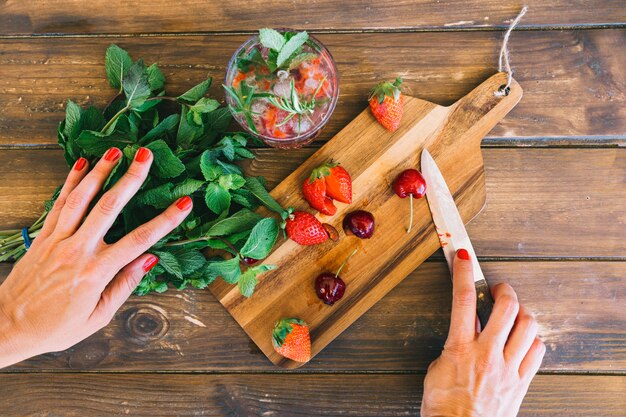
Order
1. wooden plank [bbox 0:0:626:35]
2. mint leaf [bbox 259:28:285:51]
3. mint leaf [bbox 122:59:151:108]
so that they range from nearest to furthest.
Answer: mint leaf [bbox 259:28:285:51] → mint leaf [bbox 122:59:151:108] → wooden plank [bbox 0:0:626:35]

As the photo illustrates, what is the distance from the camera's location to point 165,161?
98cm

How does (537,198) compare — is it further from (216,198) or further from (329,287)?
(216,198)

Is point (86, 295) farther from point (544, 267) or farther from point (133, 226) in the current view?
point (544, 267)

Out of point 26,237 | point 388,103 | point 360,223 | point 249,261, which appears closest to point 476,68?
point 388,103

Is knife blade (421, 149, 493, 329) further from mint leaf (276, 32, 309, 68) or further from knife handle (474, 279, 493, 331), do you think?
mint leaf (276, 32, 309, 68)

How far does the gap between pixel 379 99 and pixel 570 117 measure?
1.55 feet

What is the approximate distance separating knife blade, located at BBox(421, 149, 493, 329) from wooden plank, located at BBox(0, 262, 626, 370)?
63 millimetres

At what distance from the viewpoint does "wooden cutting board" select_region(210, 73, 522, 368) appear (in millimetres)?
1107

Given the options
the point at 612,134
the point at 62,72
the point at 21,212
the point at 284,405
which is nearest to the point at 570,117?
the point at 612,134

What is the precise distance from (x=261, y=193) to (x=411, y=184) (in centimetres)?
33

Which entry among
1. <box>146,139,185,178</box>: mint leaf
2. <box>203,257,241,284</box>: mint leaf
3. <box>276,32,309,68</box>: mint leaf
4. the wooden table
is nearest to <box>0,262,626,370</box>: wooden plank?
the wooden table

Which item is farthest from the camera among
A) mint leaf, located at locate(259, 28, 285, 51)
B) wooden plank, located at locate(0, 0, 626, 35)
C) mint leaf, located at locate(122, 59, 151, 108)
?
wooden plank, located at locate(0, 0, 626, 35)

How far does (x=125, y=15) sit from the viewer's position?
1.15m

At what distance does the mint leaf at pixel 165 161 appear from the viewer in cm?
96
